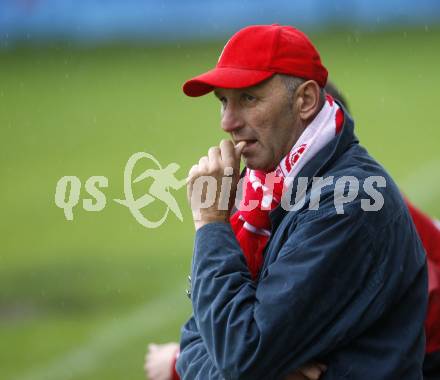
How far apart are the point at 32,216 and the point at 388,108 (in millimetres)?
8303

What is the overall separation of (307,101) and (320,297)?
0.62 m

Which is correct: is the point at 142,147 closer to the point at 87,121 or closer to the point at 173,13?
the point at 87,121

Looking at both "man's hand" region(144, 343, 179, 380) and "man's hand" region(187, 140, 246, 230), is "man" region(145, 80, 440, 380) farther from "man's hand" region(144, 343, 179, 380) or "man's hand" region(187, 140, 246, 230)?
"man's hand" region(187, 140, 246, 230)

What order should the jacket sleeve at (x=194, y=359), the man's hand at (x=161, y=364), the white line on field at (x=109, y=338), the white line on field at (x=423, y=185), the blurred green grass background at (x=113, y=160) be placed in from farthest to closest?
1. the white line on field at (x=423, y=185)
2. the blurred green grass background at (x=113, y=160)
3. the white line on field at (x=109, y=338)
4. the man's hand at (x=161, y=364)
5. the jacket sleeve at (x=194, y=359)

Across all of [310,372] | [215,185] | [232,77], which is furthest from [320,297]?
[232,77]

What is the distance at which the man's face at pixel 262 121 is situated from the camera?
3250mm

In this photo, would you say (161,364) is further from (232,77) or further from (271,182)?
(232,77)

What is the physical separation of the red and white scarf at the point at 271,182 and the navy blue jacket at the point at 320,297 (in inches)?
4.6

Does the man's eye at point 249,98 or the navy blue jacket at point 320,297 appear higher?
the man's eye at point 249,98

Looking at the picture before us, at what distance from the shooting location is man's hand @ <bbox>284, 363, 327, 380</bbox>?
3.04 meters

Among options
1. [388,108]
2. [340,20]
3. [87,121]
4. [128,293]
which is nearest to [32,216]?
[128,293]

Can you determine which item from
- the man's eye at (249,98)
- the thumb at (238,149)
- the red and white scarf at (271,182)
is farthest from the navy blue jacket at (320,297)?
the man's eye at (249,98)

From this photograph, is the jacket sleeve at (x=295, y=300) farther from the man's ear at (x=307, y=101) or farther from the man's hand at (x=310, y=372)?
the man's ear at (x=307, y=101)

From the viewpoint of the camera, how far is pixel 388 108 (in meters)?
18.5
